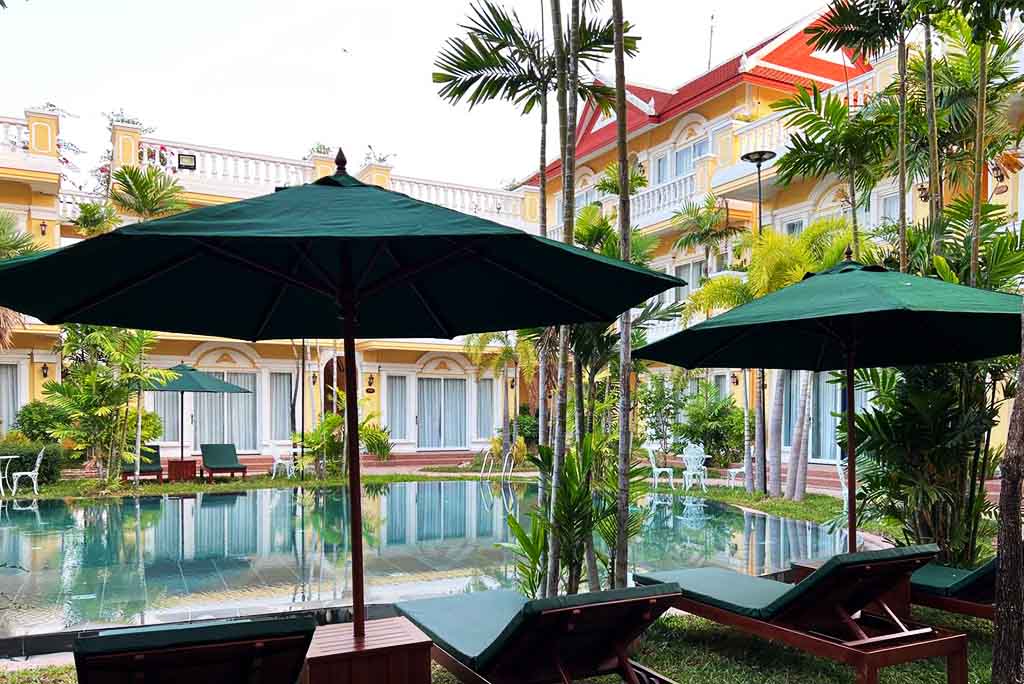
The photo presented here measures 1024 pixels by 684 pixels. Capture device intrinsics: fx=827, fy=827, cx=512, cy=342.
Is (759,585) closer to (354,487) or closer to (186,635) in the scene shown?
(354,487)

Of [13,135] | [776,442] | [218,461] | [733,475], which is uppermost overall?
[13,135]

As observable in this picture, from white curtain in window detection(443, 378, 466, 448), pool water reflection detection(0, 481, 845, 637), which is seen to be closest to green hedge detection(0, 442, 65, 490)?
pool water reflection detection(0, 481, 845, 637)

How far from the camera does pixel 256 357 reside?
23078mm

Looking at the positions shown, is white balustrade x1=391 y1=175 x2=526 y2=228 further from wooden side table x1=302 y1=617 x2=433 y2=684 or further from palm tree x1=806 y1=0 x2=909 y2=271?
wooden side table x1=302 y1=617 x2=433 y2=684

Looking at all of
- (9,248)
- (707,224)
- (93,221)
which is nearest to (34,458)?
(9,248)

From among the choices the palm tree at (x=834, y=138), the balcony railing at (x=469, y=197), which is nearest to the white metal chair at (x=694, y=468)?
the palm tree at (x=834, y=138)

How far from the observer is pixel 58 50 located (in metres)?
25.0

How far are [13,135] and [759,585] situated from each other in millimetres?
19896

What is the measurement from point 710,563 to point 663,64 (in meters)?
27.6

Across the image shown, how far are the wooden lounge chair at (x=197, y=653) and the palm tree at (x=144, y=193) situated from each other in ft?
47.3

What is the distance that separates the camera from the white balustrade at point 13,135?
1880cm

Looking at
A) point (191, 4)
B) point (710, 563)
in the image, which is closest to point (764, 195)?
point (710, 563)

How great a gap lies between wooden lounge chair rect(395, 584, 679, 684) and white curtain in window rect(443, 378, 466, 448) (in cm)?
2130

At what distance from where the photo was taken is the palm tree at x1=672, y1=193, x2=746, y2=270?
17.8 metres
